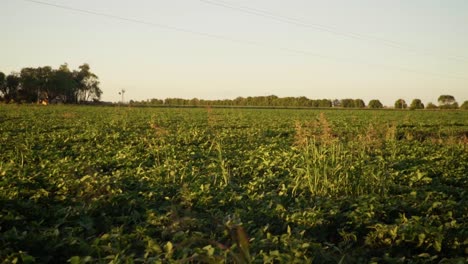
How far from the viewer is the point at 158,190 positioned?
19.6 feet

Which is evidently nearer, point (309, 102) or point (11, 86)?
point (11, 86)

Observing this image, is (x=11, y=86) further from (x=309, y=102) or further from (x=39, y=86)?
(x=309, y=102)

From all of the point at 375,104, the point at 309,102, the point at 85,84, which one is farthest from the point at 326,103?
the point at 85,84

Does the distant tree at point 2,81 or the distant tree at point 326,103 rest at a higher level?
the distant tree at point 2,81

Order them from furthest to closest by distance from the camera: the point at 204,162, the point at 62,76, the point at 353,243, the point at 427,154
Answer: the point at 62,76, the point at 427,154, the point at 204,162, the point at 353,243

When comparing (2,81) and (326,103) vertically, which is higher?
(2,81)

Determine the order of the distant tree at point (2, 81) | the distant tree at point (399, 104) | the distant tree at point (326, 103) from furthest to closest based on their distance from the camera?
1. the distant tree at point (326, 103)
2. the distant tree at point (399, 104)
3. the distant tree at point (2, 81)

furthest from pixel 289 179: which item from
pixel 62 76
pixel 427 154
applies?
pixel 62 76

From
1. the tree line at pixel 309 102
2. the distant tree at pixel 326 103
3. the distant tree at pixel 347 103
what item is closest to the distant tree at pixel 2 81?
the tree line at pixel 309 102

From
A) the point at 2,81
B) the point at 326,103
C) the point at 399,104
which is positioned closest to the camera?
the point at 2,81

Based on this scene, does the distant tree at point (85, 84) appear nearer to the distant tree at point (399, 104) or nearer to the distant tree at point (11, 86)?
the distant tree at point (11, 86)

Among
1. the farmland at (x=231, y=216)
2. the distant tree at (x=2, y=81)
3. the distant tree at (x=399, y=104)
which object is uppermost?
the distant tree at (x=2, y=81)

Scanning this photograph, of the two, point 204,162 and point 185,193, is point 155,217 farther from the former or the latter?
point 204,162

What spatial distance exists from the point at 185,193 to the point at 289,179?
2.25 meters
